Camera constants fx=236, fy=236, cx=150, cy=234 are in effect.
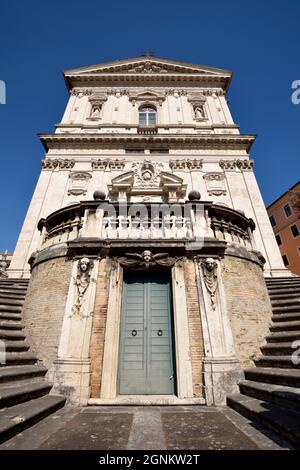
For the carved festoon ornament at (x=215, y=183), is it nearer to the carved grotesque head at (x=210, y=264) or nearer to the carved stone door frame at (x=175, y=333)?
the carved grotesque head at (x=210, y=264)

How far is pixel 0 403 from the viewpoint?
363cm

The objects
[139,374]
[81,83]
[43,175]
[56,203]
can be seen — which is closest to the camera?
[139,374]

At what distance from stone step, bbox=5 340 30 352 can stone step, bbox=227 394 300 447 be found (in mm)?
4717

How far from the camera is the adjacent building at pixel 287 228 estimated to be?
27922 mm

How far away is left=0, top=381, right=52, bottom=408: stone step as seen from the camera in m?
3.78

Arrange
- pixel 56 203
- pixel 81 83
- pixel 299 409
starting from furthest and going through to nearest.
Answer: pixel 81 83 < pixel 56 203 < pixel 299 409

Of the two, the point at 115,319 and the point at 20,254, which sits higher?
the point at 20,254

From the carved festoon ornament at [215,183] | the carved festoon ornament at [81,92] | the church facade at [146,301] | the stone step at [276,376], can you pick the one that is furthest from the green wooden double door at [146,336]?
the carved festoon ornament at [81,92]

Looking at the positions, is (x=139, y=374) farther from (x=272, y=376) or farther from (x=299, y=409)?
(x=299, y=409)

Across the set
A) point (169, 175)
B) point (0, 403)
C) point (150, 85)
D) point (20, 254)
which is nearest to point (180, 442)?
point (0, 403)

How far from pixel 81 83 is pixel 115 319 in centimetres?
2403

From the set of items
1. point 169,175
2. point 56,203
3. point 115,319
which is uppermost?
point 169,175

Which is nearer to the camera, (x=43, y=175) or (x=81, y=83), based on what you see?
(x=43, y=175)

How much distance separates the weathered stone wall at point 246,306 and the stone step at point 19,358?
4.77m
